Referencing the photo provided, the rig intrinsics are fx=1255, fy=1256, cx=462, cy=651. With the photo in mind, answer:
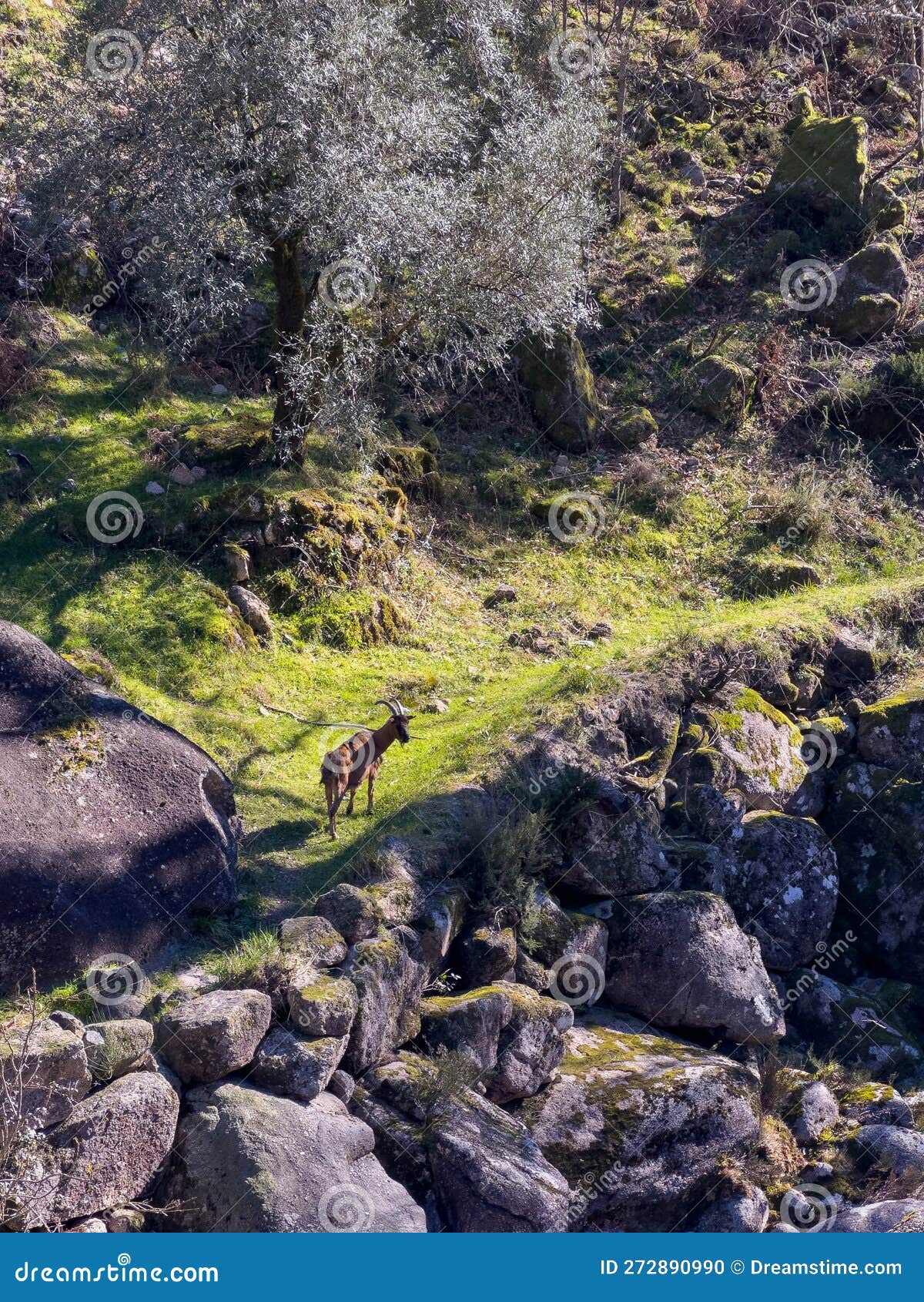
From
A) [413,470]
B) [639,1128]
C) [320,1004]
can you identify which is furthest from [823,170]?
[320,1004]

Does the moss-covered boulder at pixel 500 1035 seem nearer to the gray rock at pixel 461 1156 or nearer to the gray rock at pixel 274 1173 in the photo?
the gray rock at pixel 461 1156

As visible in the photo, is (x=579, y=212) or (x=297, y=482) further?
(x=579, y=212)

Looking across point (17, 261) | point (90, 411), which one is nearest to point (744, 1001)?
point (90, 411)

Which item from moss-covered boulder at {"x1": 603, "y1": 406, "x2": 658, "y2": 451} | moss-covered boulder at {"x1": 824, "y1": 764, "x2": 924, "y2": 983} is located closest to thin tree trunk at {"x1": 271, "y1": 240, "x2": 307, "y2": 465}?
moss-covered boulder at {"x1": 603, "y1": 406, "x2": 658, "y2": 451}

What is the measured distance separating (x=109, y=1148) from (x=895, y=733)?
36.5 ft

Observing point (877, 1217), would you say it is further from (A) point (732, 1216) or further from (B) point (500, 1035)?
(B) point (500, 1035)

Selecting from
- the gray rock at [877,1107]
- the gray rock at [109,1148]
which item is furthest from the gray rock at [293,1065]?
the gray rock at [877,1107]

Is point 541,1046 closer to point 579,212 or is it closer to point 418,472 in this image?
point 418,472

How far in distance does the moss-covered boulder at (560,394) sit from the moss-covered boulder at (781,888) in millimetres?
9234

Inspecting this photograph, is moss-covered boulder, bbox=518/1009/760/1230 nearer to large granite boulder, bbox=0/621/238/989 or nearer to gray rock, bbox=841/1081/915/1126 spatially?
gray rock, bbox=841/1081/915/1126

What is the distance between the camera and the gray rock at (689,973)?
456 inches

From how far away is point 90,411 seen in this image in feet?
55.8

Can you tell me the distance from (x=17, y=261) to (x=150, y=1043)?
13619 millimetres

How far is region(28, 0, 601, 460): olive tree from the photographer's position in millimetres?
14586
